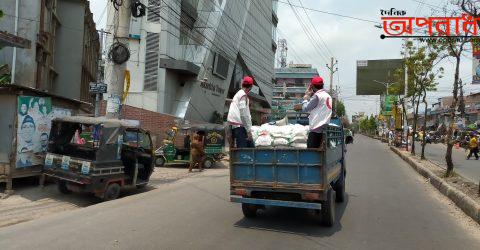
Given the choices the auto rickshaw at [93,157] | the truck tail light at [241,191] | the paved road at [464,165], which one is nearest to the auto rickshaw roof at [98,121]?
the auto rickshaw at [93,157]

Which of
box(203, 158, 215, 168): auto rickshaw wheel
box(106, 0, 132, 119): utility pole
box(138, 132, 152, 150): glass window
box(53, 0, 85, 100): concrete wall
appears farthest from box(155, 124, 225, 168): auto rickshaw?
box(53, 0, 85, 100): concrete wall

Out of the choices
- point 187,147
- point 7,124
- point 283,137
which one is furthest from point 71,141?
point 187,147

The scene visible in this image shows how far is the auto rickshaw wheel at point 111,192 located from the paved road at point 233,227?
20.6 inches

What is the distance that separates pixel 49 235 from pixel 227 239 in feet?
8.57

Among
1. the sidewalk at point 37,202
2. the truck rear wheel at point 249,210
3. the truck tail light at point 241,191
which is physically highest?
the truck tail light at point 241,191

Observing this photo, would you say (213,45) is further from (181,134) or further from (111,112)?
(111,112)

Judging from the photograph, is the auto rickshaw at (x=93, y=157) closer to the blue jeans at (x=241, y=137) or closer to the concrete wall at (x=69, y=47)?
the blue jeans at (x=241, y=137)

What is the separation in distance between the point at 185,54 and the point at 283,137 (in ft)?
76.4

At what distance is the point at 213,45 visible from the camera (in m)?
31.9

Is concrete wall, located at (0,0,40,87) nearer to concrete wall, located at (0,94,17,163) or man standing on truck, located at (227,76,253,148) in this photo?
concrete wall, located at (0,94,17,163)

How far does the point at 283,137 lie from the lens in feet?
24.2

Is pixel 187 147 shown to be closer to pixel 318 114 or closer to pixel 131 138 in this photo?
pixel 131 138

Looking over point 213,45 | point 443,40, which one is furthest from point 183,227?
point 213,45

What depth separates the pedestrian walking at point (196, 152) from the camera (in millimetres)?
16859
